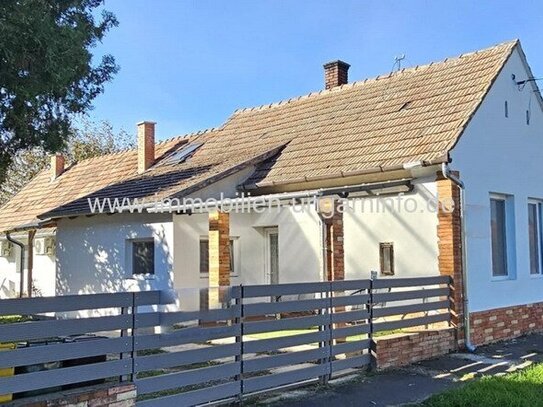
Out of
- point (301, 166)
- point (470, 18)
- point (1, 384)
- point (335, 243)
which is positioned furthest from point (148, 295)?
point (470, 18)

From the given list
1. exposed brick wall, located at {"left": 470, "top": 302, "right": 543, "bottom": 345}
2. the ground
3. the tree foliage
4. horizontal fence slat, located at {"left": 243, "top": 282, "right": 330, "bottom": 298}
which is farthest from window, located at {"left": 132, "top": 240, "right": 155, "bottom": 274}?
the tree foliage

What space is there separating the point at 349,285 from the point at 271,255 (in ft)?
21.5

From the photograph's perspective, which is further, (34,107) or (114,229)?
(114,229)

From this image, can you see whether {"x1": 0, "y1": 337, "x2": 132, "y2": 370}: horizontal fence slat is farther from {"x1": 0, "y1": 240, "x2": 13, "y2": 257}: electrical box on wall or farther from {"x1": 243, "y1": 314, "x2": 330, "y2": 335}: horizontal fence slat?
{"x1": 0, "y1": 240, "x2": 13, "y2": 257}: electrical box on wall

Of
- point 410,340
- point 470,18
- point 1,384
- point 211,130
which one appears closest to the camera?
point 1,384

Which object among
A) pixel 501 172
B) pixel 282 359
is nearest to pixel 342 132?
pixel 501 172

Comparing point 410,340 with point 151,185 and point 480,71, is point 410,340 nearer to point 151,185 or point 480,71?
point 480,71

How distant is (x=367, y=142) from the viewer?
12859 mm

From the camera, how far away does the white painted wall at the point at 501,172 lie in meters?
11.3

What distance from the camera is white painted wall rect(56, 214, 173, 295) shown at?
1369cm

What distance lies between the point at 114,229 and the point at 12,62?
7048 millimetres

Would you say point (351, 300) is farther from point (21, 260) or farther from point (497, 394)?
point (21, 260)

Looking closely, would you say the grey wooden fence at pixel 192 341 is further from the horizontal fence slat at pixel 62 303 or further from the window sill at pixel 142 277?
the window sill at pixel 142 277

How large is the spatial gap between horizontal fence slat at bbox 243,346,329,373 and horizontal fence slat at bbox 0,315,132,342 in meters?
1.87
